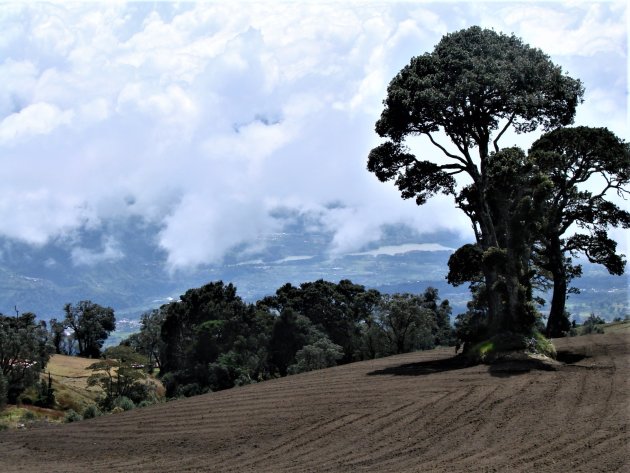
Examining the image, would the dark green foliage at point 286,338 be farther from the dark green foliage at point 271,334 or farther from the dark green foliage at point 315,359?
the dark green foliage at point 315,359

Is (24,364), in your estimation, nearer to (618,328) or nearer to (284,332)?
(284,332)

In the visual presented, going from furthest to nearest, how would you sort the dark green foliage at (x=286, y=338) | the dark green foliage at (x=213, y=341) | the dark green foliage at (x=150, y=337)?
1. the dark green foliage at (x=150, y=337)
2. the dark green foliage at (x=286, y=338)
3. the dark green foliage at (x=213, y=341)

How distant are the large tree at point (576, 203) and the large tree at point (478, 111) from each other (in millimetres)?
1751

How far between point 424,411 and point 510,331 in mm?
9367

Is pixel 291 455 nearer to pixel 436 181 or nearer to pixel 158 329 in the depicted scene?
pixel 436 181

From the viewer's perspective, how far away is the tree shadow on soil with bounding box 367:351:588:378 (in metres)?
24.2

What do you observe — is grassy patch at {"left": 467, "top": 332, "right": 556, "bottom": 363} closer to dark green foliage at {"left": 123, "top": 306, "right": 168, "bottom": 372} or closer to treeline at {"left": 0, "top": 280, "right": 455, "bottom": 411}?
treeline at {"left": 0, "top": 280, "right": 455, "bottom": 411}

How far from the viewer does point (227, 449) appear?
61.5ft

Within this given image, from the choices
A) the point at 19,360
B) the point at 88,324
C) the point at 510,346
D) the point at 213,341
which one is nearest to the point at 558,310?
the point at 510,346

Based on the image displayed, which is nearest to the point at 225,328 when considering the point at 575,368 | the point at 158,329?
the point at 158,329

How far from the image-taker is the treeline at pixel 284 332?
65.5 metres

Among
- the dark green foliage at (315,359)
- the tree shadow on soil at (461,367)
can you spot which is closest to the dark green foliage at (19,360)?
the dark green foliage at (315,359)

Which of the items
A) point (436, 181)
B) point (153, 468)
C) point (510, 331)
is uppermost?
point (436, 181)

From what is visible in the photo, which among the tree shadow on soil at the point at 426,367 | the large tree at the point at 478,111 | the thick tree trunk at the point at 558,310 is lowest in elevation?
the tree shadow on soil at the point at 426,367
